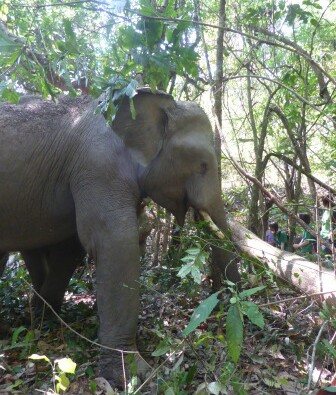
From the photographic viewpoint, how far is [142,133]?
A: 4.13 metres

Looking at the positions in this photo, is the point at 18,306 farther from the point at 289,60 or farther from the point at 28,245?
the point at 289,60

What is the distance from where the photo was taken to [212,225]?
412 centimetres

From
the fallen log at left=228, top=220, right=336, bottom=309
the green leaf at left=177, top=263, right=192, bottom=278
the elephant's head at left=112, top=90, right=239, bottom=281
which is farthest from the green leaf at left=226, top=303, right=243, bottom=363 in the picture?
the elephant's head at left=112, top=90, right=239, bottom=281

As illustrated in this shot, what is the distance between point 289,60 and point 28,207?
16.3 feet

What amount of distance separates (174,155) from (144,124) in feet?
1.37

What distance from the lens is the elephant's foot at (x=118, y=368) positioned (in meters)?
3.32

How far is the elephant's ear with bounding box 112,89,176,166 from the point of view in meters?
4.06

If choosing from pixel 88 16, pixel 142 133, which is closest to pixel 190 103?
pixel 142 133

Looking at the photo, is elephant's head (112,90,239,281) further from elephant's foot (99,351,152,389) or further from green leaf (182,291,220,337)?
green leaf (182,291,220,337)

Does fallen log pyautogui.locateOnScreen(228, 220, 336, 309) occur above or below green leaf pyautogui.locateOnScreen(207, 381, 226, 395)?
above

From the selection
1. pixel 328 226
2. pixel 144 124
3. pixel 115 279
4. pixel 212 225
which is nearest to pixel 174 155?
pixel 144 124

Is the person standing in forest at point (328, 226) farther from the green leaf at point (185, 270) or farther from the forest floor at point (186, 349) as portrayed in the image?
the green leaf at point (185, 270)

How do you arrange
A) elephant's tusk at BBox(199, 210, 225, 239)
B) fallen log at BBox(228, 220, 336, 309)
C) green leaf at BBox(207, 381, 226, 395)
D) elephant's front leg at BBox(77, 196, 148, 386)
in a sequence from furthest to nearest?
elephant's tusk at BBox(199, 210, 225, 239) → elephant's front leg at BBox(77, 196, 148, 386) → fallen log at BBox(228, 220, 336, 309) → green leaf at BBox(207, 381, 226, 395)

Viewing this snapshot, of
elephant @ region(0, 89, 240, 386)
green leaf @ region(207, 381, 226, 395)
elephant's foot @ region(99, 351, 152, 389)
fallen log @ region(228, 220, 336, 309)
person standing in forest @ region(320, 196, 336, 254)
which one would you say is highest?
elephant @ region(0, 89, 240, 386)
